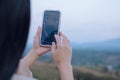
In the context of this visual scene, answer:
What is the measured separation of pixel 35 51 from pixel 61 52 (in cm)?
14

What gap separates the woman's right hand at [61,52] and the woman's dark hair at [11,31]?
1.06ft

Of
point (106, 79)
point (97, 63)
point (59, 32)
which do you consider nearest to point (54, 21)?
point (59, 32)

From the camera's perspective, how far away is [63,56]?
44.5 inches

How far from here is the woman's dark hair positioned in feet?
2.58

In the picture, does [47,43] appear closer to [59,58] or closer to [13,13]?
[59,58]

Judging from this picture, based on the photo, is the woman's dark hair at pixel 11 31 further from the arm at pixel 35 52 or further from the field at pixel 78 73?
the field at pixel 78 73

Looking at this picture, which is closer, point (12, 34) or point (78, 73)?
point (12, 34)

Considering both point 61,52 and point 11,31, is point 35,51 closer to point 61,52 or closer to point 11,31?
point 61,52

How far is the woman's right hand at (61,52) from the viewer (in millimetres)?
1122

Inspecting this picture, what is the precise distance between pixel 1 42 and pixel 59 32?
1.45 ft

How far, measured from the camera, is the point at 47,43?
121cm

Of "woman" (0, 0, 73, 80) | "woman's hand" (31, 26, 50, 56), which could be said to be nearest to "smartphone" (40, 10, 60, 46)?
"woman's hand" (31, 26, 50, 56)

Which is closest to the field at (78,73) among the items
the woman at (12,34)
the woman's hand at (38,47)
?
the woman's hand at (38,47)

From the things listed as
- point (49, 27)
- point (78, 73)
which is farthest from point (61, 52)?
point (78, 73)
